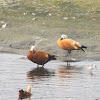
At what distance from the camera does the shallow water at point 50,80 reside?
13153 millimetres

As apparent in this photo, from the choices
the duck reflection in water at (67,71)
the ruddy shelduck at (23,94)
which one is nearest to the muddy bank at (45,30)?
the duck reflection in water at (67,71)

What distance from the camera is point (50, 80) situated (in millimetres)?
15523

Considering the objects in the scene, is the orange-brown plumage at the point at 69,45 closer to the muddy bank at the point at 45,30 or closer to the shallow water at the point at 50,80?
the muddy bank at the point at 45,30

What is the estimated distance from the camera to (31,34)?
2630 centimetres

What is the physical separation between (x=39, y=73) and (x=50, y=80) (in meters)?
1.62

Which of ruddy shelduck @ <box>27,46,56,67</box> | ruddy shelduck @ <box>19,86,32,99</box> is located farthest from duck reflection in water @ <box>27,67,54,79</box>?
ruddy shelduck @ <box>19,86,32,99</box>

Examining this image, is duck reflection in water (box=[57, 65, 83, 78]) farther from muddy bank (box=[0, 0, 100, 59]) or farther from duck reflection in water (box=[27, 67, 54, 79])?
muddy bank (box=[0, 0, 100, 59])

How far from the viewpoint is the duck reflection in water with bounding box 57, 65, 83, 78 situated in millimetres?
16562

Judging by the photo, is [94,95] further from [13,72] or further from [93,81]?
[13,72]

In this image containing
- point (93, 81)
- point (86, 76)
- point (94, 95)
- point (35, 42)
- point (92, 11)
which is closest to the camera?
point (94, 95)

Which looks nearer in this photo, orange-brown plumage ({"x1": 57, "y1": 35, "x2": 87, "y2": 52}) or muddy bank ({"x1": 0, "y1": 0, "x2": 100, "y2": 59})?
orange-brown plumage ({"x1": 57, "y1": 35, "x2": 87, "y2": 52})

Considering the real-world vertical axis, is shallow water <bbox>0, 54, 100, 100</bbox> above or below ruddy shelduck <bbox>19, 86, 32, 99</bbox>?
below

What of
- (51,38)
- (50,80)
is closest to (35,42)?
(51,38)

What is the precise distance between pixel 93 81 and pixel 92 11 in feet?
51.8
